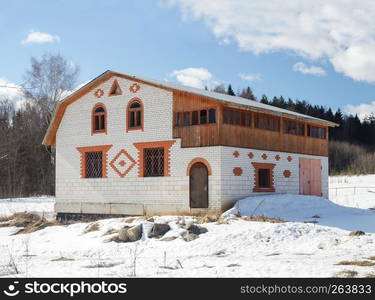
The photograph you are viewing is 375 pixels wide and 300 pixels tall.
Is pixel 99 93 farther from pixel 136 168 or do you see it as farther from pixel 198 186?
pixel 198 186

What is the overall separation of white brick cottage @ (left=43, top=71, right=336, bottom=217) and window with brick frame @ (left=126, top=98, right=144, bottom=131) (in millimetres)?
46

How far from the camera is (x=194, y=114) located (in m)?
24.4

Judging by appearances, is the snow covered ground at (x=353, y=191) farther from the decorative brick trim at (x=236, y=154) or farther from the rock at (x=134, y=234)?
the rock at (x=134, y=234)

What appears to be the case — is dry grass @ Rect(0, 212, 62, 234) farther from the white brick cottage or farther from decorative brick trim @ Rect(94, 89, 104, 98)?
decorative brick trim @ Rect(94, 89, 104, 98)

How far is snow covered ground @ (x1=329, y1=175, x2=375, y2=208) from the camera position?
33.0 meters

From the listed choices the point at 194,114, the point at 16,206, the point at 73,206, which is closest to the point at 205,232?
the point at 194,114

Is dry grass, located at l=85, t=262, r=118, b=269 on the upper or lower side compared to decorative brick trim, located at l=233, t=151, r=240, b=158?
lower

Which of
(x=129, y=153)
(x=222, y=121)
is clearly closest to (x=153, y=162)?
(x=129, y=153)

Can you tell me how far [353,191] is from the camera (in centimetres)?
3894

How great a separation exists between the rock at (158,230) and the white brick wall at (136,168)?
16.4 ft

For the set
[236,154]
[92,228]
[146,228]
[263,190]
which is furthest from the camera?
[263,190]

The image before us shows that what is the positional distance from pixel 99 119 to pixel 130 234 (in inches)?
429

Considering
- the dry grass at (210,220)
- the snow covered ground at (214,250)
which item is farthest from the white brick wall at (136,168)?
the dry grass at (210,220)

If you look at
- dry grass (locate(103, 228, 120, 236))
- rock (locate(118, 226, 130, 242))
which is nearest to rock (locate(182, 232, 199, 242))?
rock (locate(118, 226, 130, 242))
